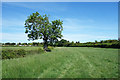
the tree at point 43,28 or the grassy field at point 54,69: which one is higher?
the tree at point 43,28

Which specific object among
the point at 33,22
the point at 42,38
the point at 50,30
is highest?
the point at 33,22

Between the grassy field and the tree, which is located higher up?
the tree

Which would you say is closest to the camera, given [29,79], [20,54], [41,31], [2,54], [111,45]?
[29,79]

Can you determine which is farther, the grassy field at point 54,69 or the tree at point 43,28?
the tree at point 43,28

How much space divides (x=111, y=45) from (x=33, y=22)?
45.6 meters

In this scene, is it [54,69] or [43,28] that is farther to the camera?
[43,28]

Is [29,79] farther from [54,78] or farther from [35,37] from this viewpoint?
[35,37]

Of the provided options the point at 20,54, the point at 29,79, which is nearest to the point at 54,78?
the point at 29,79

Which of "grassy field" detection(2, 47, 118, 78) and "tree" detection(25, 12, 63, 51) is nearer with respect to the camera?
"grassy field" detection(2, 47, 118, 78)

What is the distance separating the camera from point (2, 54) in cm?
1658

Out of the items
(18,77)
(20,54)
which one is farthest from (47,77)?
(20,54)

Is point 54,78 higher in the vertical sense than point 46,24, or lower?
lower

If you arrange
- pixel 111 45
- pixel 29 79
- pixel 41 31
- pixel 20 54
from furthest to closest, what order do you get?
pixel 111 45 → pixel 41 31 → pixel 20 54 → pixel 29 79

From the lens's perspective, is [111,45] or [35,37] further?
[111,45]
